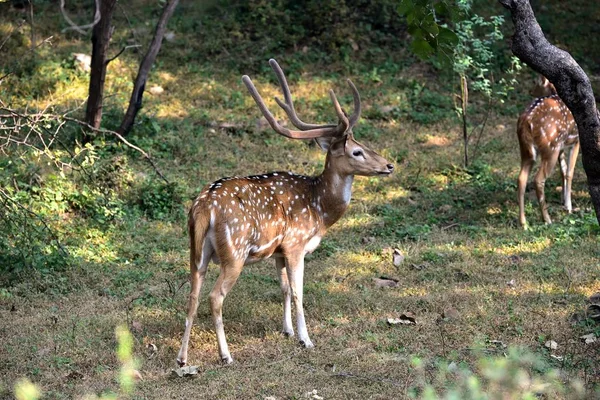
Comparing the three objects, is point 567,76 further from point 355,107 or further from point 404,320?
point 404,320

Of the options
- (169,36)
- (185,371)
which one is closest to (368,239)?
(185,371)

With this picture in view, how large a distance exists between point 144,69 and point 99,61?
0.67m

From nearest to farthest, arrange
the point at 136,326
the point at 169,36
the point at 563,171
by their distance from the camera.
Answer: the point at 136,326
the point at 563,171
the point at 169,36

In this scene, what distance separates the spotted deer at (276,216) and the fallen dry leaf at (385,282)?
1105mm

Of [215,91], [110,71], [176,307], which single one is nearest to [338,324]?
[176,307]

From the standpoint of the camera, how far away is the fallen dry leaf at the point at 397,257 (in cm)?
984

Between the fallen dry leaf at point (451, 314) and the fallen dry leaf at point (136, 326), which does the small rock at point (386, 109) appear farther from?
the fallen dry leaf at point (136, 326)

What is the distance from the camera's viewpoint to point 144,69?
498 inches

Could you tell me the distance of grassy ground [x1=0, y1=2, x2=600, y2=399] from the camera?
7.22 m

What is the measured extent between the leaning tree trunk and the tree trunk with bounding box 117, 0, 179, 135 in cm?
683

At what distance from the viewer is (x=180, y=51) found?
15.8 m

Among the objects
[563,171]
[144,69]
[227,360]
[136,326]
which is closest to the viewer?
[227,360]

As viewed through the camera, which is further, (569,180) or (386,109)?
(386,109)

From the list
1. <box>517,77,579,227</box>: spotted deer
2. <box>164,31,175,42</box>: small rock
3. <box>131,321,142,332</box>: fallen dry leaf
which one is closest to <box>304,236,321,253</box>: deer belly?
<box>131,321,142,332</box>: fallen dry leaf
